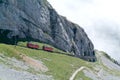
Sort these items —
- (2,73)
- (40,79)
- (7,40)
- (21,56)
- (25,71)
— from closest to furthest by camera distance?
(2,73)
(40,79)
(25,71)
(21,56)
(7,40)

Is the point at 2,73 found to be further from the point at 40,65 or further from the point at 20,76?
the point at 40,65

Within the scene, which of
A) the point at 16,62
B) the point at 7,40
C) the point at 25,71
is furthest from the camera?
the point at 7,40

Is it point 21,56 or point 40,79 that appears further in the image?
point 21,56

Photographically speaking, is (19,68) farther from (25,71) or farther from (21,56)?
(21,56)

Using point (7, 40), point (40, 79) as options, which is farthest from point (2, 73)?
point (7, 40)

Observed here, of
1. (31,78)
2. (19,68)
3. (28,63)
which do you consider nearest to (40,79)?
(31,78)

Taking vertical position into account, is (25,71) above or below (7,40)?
below

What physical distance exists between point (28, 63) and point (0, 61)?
58.3 ft

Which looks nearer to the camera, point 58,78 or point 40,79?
point 40,79

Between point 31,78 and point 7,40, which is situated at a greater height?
point 7,40

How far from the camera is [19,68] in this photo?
4702 inches

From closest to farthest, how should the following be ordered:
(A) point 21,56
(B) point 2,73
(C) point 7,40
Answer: (B) point 2,73 → (A) point 21,56 → (C) point 7,40

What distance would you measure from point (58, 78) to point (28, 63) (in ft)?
58.7

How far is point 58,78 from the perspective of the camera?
121m
